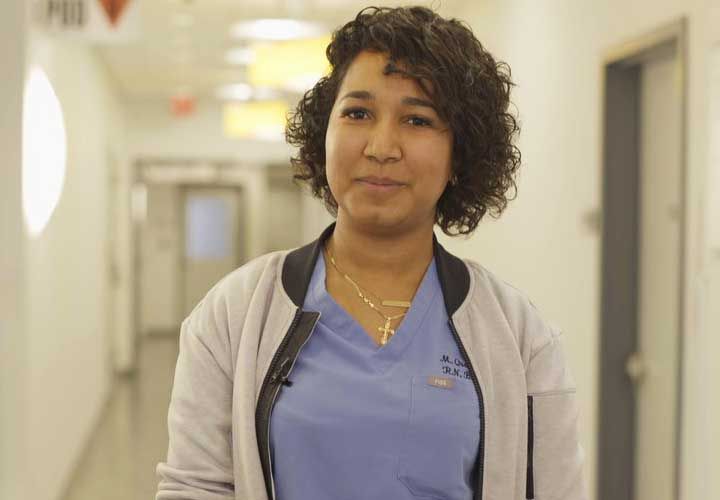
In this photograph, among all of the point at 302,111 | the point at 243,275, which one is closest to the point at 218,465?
the point at 243,275

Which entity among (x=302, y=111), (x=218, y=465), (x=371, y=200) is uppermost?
(x=302, y=111)

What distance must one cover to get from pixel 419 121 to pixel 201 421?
53 centimetres

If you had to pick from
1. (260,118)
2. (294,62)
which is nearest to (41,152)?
(294,62)

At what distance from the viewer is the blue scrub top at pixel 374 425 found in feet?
4.18

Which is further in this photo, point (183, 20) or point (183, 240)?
point (183, 240)

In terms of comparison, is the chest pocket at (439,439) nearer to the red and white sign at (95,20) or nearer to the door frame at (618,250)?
the door frame at (618,250)

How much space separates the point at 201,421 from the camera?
4.31 ft

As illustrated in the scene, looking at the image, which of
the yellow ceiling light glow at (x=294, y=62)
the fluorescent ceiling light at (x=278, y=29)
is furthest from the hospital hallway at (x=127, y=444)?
the fluorescent ceiling light at (x=278, y=29)

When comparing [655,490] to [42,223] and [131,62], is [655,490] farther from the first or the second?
[131,62]

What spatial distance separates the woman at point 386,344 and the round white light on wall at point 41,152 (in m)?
2.68

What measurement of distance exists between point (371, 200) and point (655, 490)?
112 inches

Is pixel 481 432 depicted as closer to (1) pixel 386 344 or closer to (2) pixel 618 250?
(1) pixel 386 344

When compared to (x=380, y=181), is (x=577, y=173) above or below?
above

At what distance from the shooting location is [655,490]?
372cm
